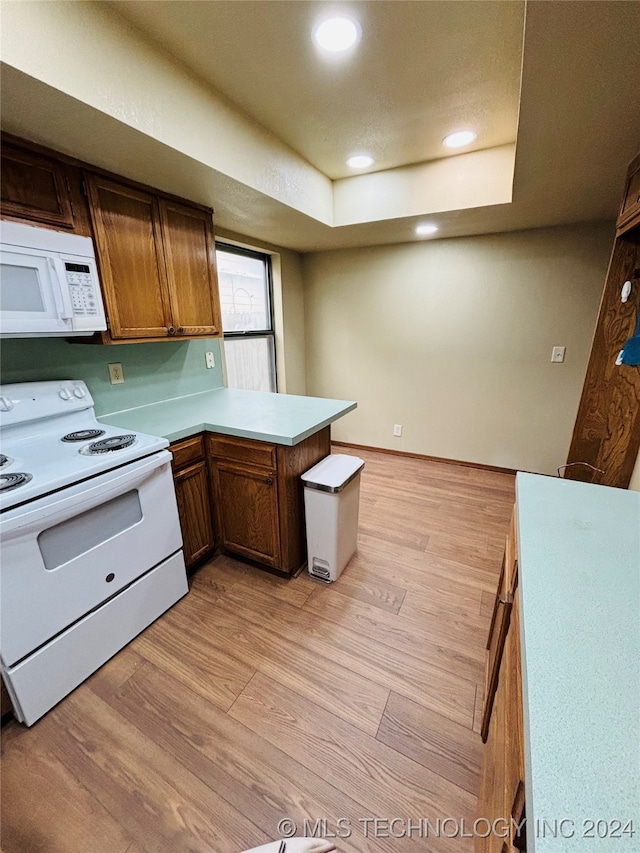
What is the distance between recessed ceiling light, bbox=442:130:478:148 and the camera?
1865 mm

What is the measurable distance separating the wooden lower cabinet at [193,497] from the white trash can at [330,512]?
23.3 inches

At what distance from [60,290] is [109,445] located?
0.68 m

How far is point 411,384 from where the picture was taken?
3.44m

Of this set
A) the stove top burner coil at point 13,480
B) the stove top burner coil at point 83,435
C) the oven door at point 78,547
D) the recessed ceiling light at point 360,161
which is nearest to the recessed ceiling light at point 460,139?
the recessed ceiling light at point 360,161

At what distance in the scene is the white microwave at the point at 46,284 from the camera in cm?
129

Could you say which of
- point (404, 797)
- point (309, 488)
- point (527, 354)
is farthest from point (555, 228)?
point (404, 797)

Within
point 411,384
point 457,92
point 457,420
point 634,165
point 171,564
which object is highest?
point 457,92

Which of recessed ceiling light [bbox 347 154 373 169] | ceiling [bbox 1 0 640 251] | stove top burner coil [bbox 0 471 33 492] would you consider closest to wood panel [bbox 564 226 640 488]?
ceiling [bbox 1 0 640 251]

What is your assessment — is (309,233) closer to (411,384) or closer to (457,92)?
(457,92)

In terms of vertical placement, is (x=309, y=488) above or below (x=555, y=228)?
below

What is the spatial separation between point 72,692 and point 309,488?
50.3 inches

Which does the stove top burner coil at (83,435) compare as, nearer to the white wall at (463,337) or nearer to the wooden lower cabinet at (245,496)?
the wooden lower cabinet at (245,496)

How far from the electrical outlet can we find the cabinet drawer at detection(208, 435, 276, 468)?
0.66 meters

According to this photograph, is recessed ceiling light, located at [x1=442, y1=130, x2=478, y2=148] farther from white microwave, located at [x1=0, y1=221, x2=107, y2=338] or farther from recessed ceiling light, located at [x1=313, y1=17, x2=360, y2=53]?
white microwave, located at [x1=0, y1=221, x2=107, y2=338]
